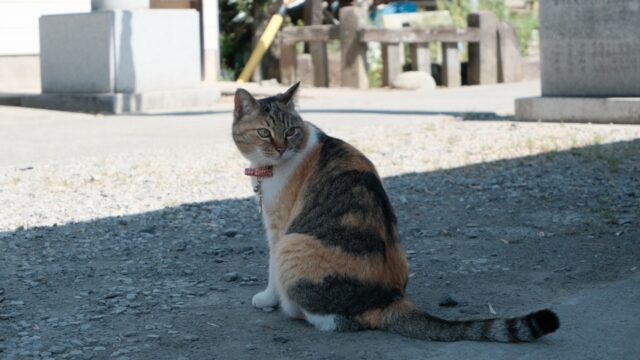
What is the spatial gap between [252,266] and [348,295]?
1.79 metres

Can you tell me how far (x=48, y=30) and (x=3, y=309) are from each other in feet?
39.0

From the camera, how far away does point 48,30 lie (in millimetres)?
16922

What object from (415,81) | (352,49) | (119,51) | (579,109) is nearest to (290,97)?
(579,109)

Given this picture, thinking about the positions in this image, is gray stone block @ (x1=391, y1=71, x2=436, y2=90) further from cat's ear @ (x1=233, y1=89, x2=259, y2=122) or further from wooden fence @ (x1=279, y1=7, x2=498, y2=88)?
cat's ear @ (x1=233, y1=89, x2=259, y2=122)

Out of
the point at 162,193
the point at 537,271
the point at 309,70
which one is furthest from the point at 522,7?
the point at 537,271

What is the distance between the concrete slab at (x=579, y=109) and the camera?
1295 cm

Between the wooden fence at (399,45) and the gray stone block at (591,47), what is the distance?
6.91 metres

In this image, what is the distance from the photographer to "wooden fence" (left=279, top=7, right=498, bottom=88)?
20500mm

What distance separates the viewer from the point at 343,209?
5219 mm

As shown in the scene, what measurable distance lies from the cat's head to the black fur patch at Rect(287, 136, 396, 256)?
0.20m

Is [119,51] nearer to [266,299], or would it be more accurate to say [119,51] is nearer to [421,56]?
[421,56]

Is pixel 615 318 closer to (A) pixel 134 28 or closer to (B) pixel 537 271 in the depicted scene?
(B) pixel 537 271

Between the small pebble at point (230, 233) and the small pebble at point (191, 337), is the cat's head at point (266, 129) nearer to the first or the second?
the small pebble at point (191, 337)

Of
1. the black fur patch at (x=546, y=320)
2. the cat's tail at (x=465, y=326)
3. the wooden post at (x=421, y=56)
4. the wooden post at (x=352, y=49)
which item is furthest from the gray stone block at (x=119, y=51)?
the black fur patch at (x=546, y=320)
